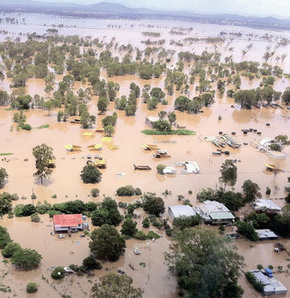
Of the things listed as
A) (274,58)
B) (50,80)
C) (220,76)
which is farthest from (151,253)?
(274,58)

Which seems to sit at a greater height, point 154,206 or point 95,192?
point 154,206

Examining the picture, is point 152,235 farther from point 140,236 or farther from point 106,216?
point 106,216

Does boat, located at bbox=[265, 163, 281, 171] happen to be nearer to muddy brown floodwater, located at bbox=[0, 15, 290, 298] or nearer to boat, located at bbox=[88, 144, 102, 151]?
muddy brown floodwater, located at bbox=[0, 15, 290, 298]

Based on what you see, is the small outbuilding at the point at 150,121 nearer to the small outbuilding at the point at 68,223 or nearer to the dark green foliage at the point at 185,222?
the dark green foliage at the point at 185,222

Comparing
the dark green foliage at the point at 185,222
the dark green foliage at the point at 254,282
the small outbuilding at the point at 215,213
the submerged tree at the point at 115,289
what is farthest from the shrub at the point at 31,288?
the small outbuilding at the point at 215,213

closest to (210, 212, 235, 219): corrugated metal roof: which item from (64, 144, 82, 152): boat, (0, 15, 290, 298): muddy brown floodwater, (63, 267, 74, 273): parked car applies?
(0, 15, 290, 298): muddy brown floodwater

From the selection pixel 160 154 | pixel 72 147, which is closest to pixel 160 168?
pixel 160 154
